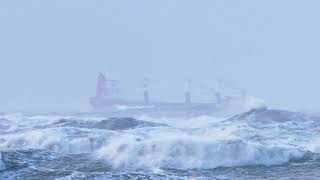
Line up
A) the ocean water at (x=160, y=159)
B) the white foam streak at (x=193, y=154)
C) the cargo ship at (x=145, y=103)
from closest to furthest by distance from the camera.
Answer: the ocean water at (x=160, y=159), the white foam streak at (x=193, y=154), the cargo ship at (x=145, y=103)

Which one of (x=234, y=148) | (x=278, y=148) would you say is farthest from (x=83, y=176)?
(x=278, y=148)

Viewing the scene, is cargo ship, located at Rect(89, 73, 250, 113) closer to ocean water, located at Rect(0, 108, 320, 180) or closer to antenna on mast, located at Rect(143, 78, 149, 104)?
antenna on mast, located at Rect(143, 78, 149, 104)

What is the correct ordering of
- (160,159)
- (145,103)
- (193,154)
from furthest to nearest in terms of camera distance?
(145,103)
(193,154)
(160,159)

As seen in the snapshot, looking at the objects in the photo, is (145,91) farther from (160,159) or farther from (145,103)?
(160,159)

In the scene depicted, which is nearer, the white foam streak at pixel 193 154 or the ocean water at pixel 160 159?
the ocean water at pixel 160 159

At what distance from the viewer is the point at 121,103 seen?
116 m

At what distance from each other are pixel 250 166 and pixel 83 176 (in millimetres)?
4992

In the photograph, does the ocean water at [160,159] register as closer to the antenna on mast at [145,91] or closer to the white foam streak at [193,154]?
the white foam streak at [193,154]

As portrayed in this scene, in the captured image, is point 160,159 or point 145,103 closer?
point 160,159

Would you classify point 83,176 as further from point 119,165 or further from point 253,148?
point 253,148

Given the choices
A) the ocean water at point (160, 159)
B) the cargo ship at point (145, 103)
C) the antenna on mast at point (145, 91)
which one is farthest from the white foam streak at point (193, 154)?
the antenna on mast at point (145, 91)

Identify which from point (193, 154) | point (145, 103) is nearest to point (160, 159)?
point (193, 154)

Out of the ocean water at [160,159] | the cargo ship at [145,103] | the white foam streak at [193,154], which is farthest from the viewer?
the cargo ship at [145,103]

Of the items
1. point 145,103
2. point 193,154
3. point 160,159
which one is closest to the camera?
point 160,159
